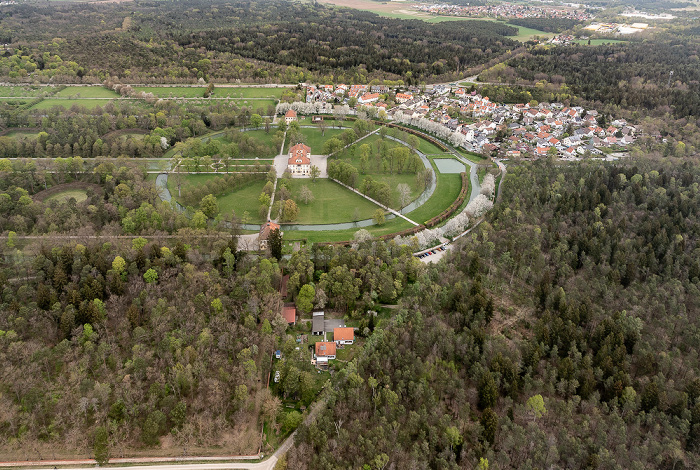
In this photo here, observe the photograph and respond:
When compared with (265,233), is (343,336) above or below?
below

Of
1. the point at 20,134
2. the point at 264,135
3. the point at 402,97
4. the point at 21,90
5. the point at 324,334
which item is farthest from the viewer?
the point at 402,97

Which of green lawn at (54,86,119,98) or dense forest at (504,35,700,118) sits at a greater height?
dense forest at (504,35,700,118)

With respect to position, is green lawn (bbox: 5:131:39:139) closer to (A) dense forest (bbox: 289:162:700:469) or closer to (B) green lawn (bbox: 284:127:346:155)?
(B) green lawn (bbox: 284:127:346:155)

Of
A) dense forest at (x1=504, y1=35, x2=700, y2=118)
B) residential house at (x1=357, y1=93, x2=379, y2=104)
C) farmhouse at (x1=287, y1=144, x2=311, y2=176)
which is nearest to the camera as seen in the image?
farmhouse at (x1=287, y1=144, x2=311, y2=176)

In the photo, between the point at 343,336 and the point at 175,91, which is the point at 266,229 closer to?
the point at 343,336

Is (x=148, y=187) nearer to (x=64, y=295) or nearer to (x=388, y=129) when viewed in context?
(x=64, y=295)

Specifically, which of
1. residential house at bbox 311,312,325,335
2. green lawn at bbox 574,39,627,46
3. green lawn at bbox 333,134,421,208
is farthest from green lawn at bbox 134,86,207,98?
green lawn at bbox 574,39,627,46

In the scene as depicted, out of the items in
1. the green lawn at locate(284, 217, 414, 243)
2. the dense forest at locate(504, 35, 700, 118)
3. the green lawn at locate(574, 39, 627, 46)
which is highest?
the green lawn at locate(574, 39, 627, 46)

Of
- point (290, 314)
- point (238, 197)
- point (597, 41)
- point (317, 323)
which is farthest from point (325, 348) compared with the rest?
point (597, 41)
